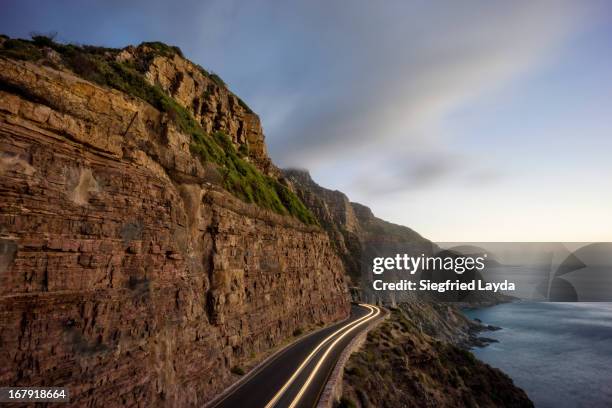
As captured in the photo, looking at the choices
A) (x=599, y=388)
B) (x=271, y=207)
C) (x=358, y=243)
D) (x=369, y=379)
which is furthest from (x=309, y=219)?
(x=358, y=243)

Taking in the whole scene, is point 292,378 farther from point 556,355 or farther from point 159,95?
point 556,355

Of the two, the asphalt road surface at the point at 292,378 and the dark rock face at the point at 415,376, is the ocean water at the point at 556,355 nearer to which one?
the dark rock face at the point at 415,376

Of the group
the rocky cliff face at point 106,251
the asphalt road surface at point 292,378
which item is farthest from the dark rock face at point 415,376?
the rocky cliff face at point 106,251

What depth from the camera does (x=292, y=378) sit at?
22562mm

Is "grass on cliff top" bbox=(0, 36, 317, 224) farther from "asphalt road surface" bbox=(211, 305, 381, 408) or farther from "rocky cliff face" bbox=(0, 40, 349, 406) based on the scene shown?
"asphalt road surface" bbox=(211, 305, 381, 408)

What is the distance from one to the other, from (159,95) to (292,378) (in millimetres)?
23075

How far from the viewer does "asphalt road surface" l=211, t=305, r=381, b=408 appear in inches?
738

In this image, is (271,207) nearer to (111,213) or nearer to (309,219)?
(309,219)

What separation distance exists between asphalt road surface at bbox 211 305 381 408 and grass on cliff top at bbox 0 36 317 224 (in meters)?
15.4

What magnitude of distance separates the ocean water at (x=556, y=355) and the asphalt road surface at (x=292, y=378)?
42.3m

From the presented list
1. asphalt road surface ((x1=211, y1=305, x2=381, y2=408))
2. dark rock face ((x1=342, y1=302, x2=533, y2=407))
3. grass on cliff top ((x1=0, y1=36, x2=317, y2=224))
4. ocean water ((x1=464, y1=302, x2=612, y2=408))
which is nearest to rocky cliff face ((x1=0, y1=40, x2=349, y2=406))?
grass on cliff top ((x1=0, y1=36, x2=317, y2=224))

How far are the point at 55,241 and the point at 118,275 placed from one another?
3.05 meters

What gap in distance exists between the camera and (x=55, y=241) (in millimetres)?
12336

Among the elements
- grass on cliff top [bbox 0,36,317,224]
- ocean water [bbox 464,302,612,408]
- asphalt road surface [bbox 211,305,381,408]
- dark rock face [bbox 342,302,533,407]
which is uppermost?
grass on cliff top [bbox 0,36,317,224]
